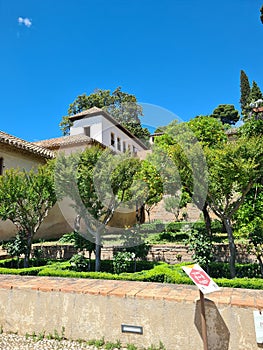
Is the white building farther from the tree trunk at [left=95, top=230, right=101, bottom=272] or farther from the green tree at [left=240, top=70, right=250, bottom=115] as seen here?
the green tree at [left=240, top=70, right=250, bottom=115]

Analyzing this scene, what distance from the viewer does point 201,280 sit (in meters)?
2.81

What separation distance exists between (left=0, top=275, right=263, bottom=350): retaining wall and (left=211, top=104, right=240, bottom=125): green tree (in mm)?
41390

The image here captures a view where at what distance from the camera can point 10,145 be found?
498 inches

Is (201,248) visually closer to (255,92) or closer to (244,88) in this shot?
(255,92)

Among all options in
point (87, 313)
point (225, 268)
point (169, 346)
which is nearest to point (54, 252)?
point (225, 268)

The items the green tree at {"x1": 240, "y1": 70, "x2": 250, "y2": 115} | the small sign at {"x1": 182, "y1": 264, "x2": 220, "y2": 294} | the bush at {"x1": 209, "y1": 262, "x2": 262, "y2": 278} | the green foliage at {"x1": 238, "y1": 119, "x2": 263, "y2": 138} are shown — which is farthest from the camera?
the green tree at {"x1": 240, "y1": 70, "x2": 250, "y2": 115}

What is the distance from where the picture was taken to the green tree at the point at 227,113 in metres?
41.6

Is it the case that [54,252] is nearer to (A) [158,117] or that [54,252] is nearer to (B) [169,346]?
(A) [158,117]

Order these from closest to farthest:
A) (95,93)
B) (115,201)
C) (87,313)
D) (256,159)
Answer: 1. (87,313)
2. (256,159)
3. (115,201)
4. (95,93)

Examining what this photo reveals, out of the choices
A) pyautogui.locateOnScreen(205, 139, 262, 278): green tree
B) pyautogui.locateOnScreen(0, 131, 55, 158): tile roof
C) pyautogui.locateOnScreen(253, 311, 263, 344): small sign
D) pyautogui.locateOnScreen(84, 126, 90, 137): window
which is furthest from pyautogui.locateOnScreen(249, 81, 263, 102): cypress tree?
pyautogui.locateOnScreen(253, 311, 263, 344): small sign

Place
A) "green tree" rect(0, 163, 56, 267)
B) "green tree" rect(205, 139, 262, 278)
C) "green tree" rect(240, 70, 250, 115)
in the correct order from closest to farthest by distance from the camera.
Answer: "green tree" rect(205, 139, 262, 278) < "green tree" rect(0, 163, 56, 267) < "green tree" rect(240, 70, 250, 115)

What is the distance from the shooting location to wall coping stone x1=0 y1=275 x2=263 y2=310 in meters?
3.13

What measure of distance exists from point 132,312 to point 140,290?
0.33 meters

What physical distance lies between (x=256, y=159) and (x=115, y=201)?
455 cm
